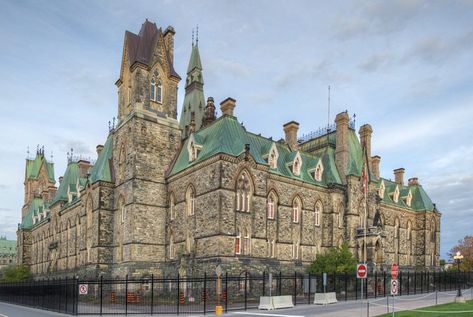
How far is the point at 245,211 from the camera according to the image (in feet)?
113

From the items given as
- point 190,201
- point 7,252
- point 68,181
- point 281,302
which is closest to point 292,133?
point 190,201

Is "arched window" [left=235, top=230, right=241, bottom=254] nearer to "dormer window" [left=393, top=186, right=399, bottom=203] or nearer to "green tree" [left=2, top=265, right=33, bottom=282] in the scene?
"dormer window" [left=393, top=186, right=399, bottom=203]

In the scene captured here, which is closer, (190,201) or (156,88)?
(190,201)

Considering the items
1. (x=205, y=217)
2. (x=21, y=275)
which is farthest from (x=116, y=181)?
(x=21, y=275)

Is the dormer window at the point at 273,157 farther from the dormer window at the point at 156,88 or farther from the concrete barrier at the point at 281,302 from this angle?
the concrete barrier at the point at 281,302

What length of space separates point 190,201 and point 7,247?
485 feet

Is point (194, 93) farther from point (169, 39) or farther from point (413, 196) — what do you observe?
point (413, 196)

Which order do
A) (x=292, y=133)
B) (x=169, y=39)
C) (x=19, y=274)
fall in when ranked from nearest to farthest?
(x=169, y=39), (x=292, y=133), (x=19, y=274)

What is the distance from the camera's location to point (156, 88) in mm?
41969

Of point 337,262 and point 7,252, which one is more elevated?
point 337,262

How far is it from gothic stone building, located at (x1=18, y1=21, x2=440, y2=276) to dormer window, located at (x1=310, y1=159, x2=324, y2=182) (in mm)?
101

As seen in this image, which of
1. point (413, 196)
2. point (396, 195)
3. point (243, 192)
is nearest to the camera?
point (243, 192)

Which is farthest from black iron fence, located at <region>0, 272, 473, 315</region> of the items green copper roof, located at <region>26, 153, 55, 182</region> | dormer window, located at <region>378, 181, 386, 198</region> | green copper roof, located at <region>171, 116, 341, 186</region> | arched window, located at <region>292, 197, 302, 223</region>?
green copper roof, located at <region>26, 153, 55, 182</region>

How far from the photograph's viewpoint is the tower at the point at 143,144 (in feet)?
125
